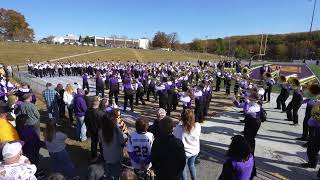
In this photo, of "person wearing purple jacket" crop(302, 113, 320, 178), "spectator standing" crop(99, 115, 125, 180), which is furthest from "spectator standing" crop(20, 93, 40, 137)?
"person wearing purple jacket" crop(302, 113, 320, 178)

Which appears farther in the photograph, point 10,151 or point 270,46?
point 270,46

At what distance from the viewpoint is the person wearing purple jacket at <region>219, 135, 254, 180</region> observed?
4297mm

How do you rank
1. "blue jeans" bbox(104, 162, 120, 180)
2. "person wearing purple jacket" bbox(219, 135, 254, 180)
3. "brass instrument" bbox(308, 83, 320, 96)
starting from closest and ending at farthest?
1. "person wearing purple jacket" bbox(219, 135, 254, 180)
2. "blue jeans" bbox(104, 162, 120, 180)
3. "brass instrument" bbox(308, 83, 320, 96)

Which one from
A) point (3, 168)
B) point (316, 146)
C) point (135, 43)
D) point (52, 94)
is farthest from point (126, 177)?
point (135, 43)

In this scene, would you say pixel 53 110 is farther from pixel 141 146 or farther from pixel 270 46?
pixel 270 46

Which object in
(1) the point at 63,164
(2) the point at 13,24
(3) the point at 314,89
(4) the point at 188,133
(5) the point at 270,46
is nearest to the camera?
(4) the point at 188,133

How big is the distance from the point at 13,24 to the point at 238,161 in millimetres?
107724

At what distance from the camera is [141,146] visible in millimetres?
5277

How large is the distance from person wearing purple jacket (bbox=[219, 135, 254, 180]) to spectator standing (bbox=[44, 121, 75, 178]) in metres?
3.43

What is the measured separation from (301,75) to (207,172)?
22031mm

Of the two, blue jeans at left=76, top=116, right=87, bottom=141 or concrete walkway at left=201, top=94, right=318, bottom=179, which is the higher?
blue jeans at left=76, top=116, right=87, bottom=141

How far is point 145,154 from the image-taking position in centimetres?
535

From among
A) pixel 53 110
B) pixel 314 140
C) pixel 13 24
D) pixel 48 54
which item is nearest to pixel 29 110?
pixel 53 110

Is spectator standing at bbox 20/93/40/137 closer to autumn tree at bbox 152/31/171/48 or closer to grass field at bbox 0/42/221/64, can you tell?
grass field at bbox 0/42/221/64
